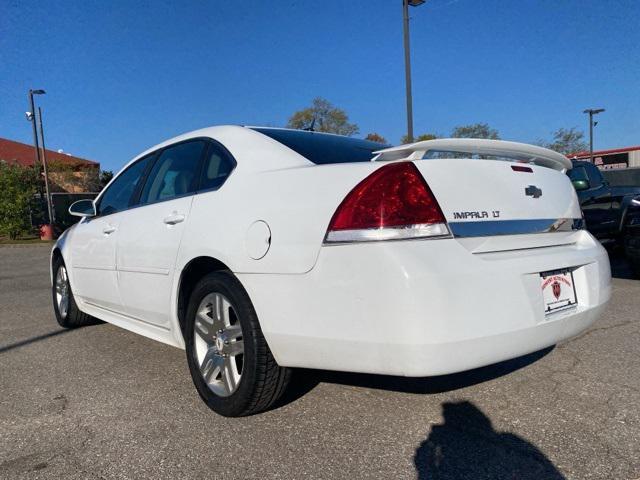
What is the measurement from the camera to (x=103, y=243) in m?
3.80

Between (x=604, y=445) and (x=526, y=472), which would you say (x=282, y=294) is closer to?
(x=526, y=472)

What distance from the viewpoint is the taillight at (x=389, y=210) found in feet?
6.60

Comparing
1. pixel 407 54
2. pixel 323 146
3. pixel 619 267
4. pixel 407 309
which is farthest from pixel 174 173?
pixel 407 54

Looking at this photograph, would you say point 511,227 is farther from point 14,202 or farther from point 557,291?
point 14,202

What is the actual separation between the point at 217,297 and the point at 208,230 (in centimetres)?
35

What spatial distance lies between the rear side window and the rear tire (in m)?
2.40

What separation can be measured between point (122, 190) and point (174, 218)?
4.25 feet

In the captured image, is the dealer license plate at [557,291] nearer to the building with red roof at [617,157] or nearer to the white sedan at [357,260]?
the white sedan at [357,260]

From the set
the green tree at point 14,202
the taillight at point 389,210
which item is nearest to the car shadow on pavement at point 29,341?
the taillight at point 389,210

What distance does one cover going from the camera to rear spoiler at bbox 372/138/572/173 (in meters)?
2.20

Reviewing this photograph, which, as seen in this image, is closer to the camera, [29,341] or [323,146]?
[323,146]

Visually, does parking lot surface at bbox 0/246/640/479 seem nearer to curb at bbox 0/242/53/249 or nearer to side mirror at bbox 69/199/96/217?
side mirror at bbox 69/199/96/217

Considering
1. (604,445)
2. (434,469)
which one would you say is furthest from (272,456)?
(604,445)

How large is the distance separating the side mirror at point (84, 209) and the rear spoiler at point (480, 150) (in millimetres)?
2864
